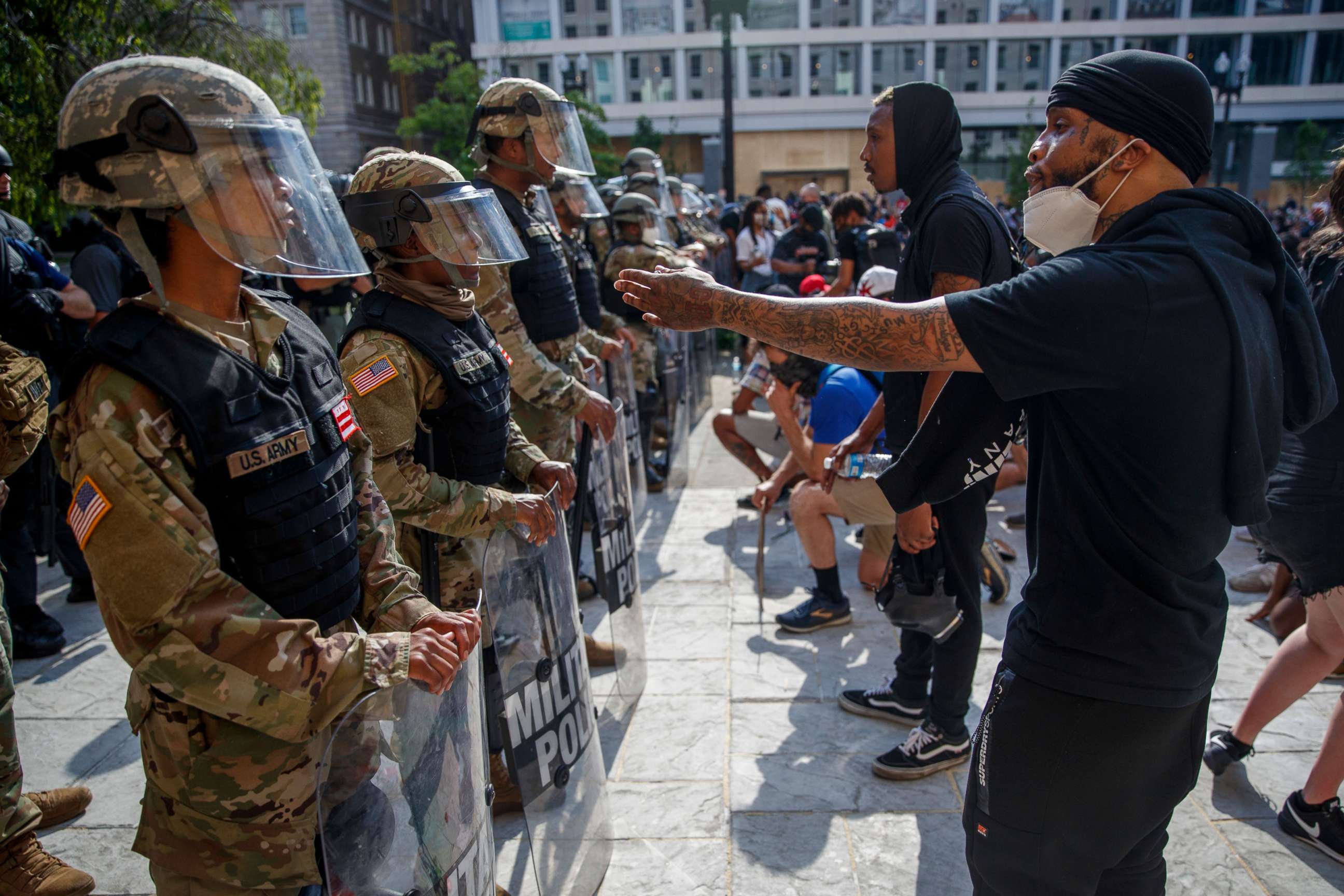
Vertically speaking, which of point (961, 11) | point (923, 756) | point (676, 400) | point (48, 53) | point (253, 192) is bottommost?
point (923, 756)

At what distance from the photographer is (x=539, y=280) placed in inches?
173

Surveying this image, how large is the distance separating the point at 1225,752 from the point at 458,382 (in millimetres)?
2980

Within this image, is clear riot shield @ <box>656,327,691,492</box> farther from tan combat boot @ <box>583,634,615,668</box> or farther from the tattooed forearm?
the tattooed forearm

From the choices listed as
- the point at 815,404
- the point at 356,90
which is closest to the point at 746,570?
the point at 815,404

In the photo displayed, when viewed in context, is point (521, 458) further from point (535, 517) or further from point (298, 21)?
point (298, 21)

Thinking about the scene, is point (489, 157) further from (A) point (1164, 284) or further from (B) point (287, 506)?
(A) point (1164, 284)

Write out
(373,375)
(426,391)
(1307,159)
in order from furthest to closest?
(1307,159) < (426,391) < (373,375)

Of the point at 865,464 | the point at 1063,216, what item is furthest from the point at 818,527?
the point at 1063,216

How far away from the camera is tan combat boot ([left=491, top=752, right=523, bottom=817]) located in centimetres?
324

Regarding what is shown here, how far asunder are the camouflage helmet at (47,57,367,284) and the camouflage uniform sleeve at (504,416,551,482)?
1426 millimetres

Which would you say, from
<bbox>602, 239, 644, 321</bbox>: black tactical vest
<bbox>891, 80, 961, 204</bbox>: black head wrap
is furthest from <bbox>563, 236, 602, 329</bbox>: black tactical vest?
<bbox>891, 80, 961, 204</bbox>: black head wrap

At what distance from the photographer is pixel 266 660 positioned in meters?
1.63

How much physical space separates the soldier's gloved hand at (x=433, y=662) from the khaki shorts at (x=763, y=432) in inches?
175

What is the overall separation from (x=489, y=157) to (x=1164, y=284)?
3319 millimetres
